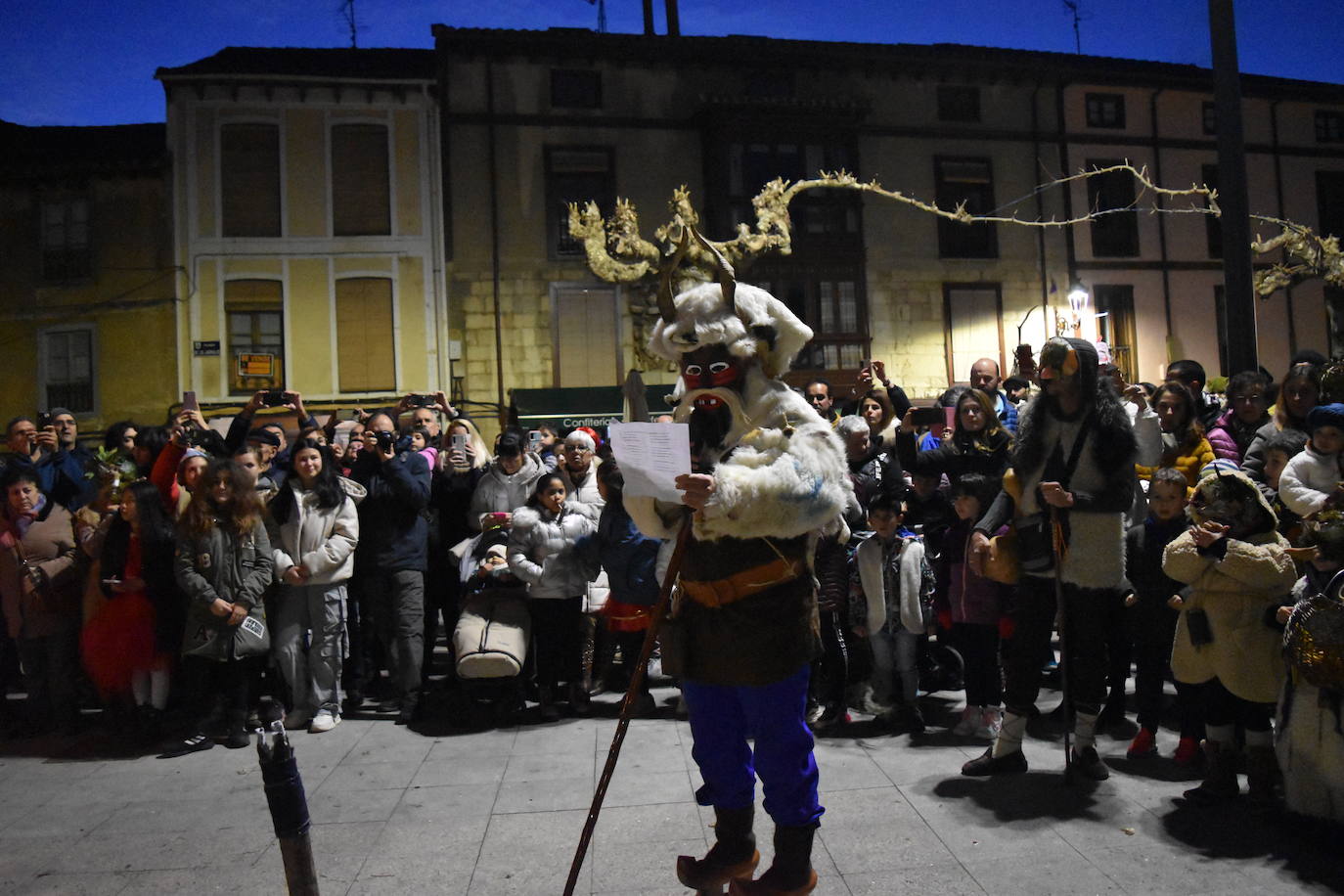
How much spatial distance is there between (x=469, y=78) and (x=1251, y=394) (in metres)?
15.0

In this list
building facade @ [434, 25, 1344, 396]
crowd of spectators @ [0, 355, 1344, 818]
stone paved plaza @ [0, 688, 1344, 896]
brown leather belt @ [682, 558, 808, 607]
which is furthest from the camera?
building facade @ [434, 25, 1344, 396]

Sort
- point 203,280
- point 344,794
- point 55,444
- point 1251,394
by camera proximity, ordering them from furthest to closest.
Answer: point 203,280, point 55,444, point 1251,394, point 344,794

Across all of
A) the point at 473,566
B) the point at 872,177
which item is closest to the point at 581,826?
the point at 473,566

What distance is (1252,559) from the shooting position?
3955 millimetres

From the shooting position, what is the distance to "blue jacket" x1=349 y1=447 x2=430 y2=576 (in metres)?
6.35

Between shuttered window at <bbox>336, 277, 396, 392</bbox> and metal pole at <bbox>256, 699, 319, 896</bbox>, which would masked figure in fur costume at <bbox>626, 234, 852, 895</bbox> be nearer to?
metal pole at <bbox>256, 699, 319, 896</bbox>

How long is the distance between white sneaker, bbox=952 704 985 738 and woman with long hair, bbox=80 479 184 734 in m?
5.00

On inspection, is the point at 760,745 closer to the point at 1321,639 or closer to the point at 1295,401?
the point at 1321,639

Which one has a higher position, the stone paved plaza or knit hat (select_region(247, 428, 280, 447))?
knit hat (select_region(247, 428, 280, 447))

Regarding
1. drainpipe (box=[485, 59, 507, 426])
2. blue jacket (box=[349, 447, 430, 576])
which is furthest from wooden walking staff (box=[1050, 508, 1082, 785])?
drainpipe (box=[485, 59, 507, 426])

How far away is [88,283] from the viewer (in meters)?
16.8

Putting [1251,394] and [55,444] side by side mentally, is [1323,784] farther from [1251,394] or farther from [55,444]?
[55,444]

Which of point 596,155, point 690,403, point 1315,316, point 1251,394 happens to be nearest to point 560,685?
point 690,403

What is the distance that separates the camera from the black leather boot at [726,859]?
3.20 meters
